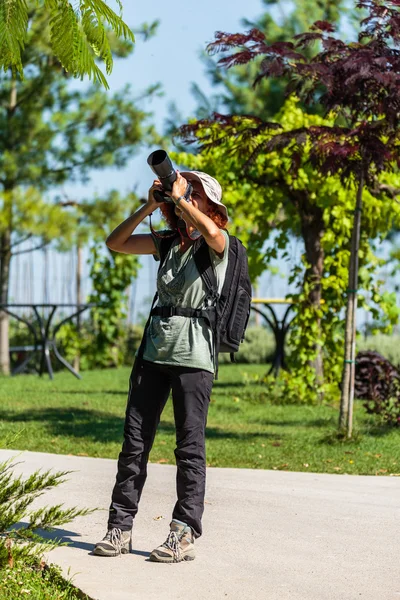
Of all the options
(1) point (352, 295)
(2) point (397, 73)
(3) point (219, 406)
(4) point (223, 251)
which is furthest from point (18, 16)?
(3) point (219, 406)

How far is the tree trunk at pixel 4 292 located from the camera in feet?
50.3

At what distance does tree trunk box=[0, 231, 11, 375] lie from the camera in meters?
15.3

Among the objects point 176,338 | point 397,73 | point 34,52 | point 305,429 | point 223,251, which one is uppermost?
point 34,52

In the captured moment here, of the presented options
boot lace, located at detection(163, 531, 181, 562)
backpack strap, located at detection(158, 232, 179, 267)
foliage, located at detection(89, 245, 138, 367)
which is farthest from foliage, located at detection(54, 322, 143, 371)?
boot lace, located at detection(163, 531, 181, 562)

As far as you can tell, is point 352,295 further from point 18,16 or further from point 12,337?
point 12,337

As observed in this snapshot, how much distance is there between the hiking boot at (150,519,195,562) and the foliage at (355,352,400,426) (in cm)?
516

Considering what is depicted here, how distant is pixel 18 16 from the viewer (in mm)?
3721

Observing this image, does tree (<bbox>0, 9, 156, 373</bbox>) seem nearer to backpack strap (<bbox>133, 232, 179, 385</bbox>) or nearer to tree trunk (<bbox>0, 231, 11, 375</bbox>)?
tree trunk (<bbox>0, 231, 11, 375</bbox>)

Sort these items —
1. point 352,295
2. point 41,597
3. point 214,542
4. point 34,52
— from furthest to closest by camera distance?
point 34,52
point 352,295
point 214,542
point 41,597

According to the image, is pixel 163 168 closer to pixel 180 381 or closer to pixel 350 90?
pixel 180 381

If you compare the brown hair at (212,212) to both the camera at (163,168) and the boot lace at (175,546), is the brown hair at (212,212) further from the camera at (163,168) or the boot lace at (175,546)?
the boot lace at (175,546)

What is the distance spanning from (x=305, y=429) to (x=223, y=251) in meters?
4.98

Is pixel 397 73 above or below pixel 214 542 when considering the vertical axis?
above

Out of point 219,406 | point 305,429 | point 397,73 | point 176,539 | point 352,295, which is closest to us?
point 176,539
